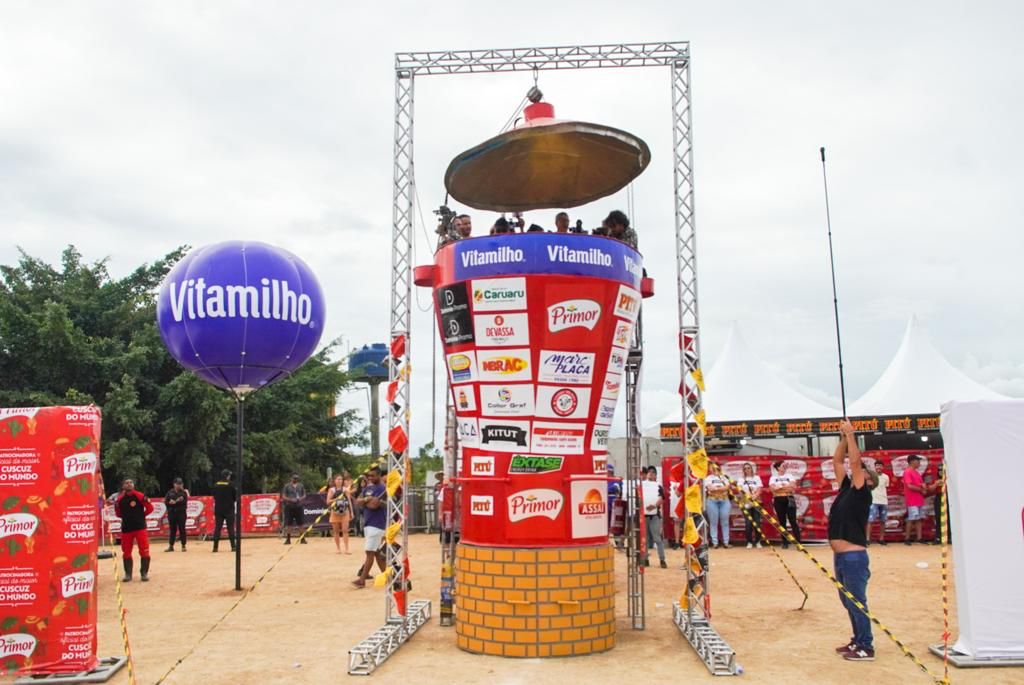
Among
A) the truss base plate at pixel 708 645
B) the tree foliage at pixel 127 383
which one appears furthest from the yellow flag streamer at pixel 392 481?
the tree foliage at pixel 127 383

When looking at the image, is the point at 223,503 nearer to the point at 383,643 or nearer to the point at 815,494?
the point at 383,643

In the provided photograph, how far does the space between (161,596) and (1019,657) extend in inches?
443

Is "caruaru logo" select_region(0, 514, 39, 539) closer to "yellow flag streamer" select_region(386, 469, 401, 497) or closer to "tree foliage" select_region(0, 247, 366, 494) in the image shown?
"yellow flag streamer" select_region(386, 469, 401, 497)

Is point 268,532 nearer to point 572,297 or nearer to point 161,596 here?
point 161,596

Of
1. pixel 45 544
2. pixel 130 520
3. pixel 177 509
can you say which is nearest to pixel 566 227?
pixel 45 544

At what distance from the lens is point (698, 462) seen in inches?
357

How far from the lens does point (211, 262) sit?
11.6 meters

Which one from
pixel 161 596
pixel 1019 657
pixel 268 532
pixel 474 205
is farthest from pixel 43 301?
pixel 1019 657

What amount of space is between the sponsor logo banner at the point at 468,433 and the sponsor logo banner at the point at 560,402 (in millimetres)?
711

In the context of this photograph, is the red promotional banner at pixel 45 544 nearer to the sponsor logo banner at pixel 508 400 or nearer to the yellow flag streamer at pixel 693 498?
the sponsor logo banner at pixel 508 400

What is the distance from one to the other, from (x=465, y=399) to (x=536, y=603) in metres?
2.16

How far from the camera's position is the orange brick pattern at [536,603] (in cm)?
814

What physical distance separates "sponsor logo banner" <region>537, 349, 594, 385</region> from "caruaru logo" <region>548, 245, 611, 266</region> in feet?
3.07

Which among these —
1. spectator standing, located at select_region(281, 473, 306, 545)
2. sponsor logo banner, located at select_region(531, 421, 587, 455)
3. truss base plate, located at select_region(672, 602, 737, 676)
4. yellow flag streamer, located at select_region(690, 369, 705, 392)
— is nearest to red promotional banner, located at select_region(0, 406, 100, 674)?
sponsor logo banner, located at select_region(531, 421, 587, 455)
